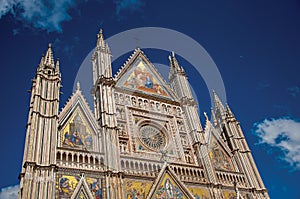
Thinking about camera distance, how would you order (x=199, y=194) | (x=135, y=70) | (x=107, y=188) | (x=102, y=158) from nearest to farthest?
1. (x=107, y=188)
2. (x=102, y=158)
3. (x=199, y=194)
4. (x=135, y=70)

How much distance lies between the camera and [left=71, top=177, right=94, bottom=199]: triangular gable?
13.3 meters

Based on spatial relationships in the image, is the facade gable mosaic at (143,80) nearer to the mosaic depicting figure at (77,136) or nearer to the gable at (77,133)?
the gable at (77,133)

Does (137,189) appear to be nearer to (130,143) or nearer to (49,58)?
(130,143)

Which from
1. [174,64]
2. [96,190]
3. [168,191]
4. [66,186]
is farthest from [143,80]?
[66,186]

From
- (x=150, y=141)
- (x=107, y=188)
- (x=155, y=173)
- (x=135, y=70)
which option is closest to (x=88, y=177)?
(x=107, y=188)

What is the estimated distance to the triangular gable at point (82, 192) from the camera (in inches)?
524

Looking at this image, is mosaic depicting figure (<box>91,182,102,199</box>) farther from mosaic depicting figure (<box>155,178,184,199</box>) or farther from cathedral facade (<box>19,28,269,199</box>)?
mosaic depicting figure (<box>155,178,184,199</box>)

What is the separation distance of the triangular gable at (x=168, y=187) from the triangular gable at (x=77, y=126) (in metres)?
3.53

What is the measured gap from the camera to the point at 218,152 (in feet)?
65.5

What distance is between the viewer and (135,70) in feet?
72.7

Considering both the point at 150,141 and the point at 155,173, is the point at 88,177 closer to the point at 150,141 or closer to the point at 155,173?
the point at 155,173

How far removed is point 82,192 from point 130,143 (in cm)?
441

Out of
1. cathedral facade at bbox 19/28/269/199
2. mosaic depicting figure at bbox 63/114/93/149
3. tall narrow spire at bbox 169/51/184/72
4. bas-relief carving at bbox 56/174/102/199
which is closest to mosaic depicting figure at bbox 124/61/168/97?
cathedral facade at bbox 19/28/269/199

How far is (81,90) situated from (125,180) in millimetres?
6296
